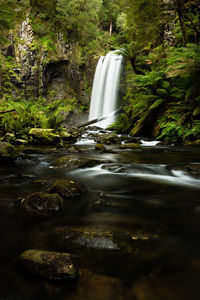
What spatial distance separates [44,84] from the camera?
68.9 ft

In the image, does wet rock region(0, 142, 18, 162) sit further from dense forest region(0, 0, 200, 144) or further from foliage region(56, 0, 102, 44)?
foliage region(56, 0, 102, 44)

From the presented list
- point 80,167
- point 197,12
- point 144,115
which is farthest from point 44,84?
point 80,167

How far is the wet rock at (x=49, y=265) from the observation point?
1.12 m

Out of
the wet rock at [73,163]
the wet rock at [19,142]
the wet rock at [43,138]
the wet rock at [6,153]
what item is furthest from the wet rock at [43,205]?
the wet rock at [19,142]

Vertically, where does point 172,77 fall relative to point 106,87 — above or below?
below

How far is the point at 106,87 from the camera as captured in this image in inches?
784

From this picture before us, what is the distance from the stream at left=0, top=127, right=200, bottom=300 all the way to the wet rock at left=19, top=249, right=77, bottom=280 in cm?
3

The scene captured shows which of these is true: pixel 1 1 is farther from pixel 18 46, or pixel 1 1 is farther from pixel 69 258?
pixel 18 46

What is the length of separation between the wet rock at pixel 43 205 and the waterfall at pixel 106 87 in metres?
16.3

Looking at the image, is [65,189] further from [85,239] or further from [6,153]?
[6,153]

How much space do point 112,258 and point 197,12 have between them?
33.4 feet

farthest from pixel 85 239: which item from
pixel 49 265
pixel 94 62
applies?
pixel 94 62

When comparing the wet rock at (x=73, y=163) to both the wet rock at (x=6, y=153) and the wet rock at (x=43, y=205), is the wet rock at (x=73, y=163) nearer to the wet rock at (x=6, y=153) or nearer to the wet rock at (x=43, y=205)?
the wet rock at (x=6, y=153)

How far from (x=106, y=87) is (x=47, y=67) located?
6276 millimetres
